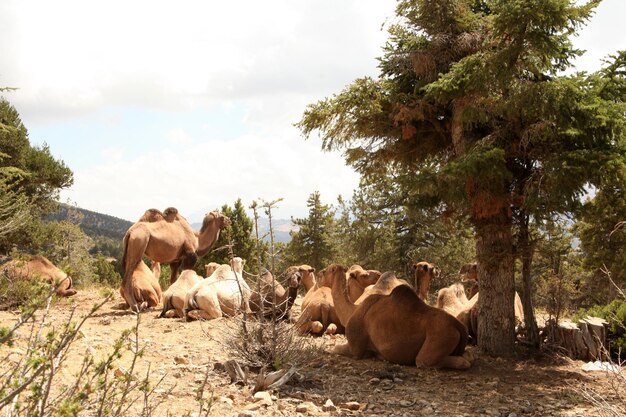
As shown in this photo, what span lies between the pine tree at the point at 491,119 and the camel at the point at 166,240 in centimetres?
498

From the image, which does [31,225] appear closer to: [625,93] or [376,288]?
[376,288]

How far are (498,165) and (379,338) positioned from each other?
3.14 metres

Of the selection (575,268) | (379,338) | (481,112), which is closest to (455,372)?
(379,338)

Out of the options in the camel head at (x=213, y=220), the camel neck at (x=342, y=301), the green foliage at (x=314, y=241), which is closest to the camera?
the camel neck at (x=342, y=301)

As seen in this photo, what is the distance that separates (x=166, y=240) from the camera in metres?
13.7

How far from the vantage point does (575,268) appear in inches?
1174

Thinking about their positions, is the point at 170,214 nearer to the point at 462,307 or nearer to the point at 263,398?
the point at 462,307

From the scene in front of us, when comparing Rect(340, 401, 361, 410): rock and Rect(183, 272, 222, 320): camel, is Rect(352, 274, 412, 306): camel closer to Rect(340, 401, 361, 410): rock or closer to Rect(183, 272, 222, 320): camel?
Rect(340, 401, 361, 410): rock

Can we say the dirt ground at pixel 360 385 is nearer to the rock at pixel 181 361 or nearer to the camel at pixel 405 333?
the rock at pixel 181 361

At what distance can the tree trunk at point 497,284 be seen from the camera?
962 centimetres

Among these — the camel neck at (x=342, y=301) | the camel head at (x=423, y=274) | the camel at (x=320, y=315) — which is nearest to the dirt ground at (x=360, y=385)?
the camel neck at (x=342, y=301)

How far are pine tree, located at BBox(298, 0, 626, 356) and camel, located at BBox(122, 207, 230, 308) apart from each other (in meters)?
4.98

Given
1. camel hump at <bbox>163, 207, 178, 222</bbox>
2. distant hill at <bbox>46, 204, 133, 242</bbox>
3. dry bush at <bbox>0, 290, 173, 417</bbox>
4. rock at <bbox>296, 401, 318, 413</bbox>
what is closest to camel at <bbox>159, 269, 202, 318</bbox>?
camel hump at <bbox>163, 207, 178, 222</bbox>

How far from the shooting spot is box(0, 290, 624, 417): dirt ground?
260 inches
